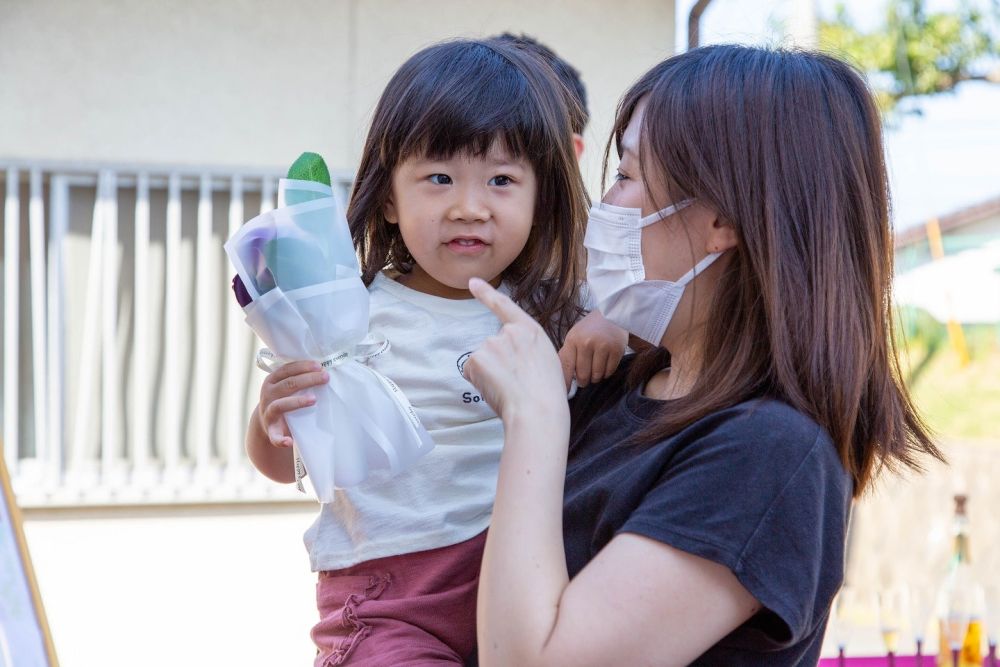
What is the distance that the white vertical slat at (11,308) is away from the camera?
5051 millimetres

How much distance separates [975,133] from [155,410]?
30.2ft

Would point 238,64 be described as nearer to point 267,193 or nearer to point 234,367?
point 267,193

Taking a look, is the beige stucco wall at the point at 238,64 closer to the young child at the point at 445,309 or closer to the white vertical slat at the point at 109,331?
the white vertical slat at the point at 109,331

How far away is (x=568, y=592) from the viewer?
4.34 ft

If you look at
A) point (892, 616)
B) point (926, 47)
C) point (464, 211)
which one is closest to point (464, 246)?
point (464, 211)

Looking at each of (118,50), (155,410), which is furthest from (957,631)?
(118,50)

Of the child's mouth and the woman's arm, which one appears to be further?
the child's mouth

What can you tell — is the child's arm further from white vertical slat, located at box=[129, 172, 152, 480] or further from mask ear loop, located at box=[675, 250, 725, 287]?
white vertical slat, located at box=[129, 172, 152, 480]

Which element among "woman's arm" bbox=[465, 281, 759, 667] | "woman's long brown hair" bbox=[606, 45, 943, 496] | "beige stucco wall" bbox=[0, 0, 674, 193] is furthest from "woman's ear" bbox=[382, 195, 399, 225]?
"beige stucco wall" bbox=[0, 0, 674, 193]

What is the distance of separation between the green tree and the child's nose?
1109cm

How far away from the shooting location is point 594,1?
5.43 meters

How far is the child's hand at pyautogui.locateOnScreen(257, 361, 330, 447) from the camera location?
1627 mm

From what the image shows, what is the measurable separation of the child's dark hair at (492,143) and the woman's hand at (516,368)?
46 centimetres

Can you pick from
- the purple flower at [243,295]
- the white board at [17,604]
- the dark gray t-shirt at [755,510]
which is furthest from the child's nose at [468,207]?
the white board at [17,604]
